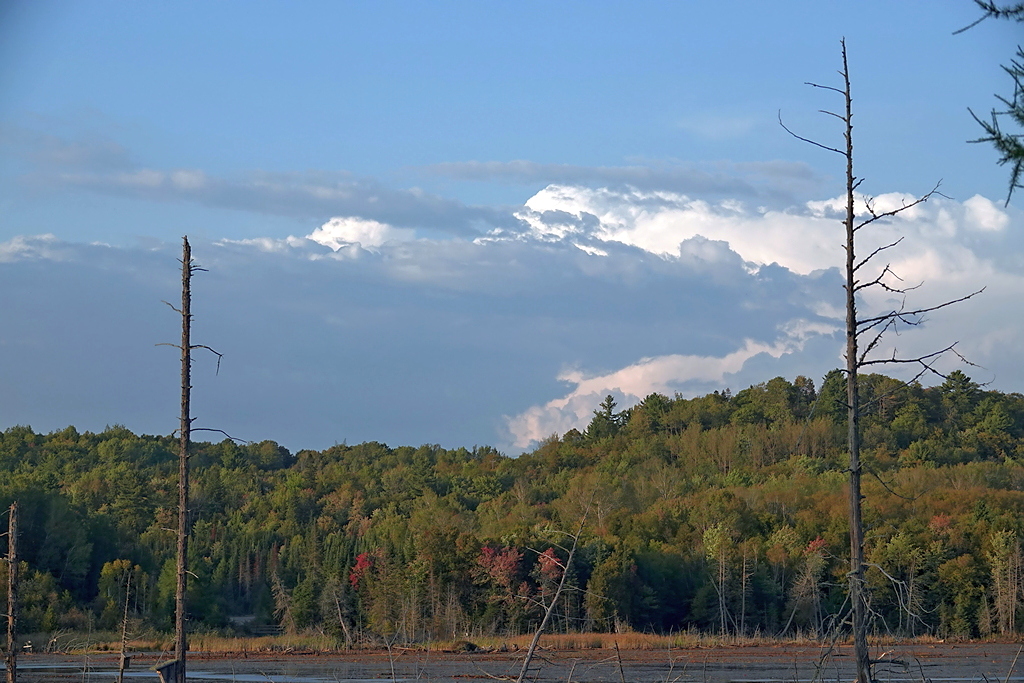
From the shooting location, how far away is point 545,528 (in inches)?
1277

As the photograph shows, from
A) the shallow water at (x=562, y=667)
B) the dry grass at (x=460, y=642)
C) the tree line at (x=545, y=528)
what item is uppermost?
the tree line at (x=545, y=528)

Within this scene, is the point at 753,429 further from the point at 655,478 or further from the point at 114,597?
the point at 114,597

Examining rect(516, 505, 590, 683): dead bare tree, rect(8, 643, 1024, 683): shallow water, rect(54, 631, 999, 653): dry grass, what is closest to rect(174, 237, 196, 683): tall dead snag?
Result: rect(516, 505, 590, 683): dead bare tree

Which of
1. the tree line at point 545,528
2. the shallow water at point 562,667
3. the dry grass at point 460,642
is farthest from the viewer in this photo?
the tree line at point 545,528

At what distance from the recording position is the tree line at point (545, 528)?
65.4 meters

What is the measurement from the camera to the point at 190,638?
6378 cm

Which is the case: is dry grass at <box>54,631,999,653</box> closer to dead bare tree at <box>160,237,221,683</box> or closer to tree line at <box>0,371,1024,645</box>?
tree line at <box>0,371,1024,645</box>

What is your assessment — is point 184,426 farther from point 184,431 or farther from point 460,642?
point 460,642

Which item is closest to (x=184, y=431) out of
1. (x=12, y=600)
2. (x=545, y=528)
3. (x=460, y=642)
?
(x=12, y=600)

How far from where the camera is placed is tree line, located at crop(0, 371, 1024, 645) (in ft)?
214

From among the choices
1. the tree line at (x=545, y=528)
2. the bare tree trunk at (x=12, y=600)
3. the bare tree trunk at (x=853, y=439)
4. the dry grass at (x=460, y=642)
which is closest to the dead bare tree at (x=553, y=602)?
the bare tree trunk at (x=853, y=439)

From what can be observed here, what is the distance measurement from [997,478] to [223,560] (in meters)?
69.5

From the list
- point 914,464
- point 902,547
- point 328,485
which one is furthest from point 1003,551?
point 328,485

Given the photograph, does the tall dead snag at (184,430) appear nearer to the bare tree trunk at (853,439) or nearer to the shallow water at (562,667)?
the bare tree trunk at (853,439)
